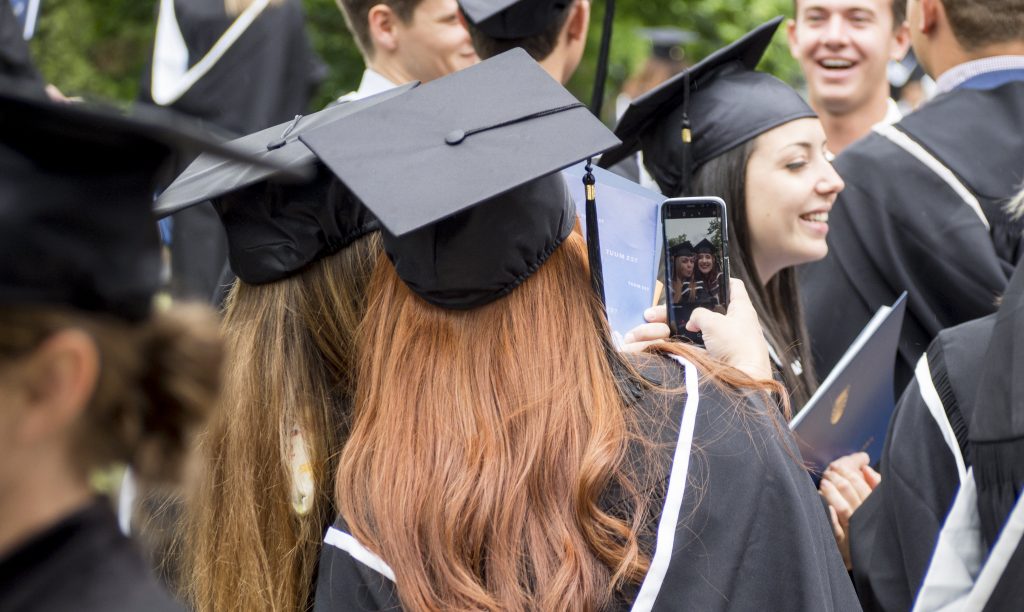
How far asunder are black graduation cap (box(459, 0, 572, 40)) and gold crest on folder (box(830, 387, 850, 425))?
69.1 inches

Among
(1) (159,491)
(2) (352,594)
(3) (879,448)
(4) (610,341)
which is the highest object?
(4) (610,341)

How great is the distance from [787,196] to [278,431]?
1613mm

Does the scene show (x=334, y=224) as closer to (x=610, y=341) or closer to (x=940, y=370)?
(x=610, y=341)

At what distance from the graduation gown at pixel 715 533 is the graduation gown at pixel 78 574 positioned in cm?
76

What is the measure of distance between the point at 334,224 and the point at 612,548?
0.83 metres

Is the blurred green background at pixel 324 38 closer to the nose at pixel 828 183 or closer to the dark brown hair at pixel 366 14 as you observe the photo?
the dark brown hair at pixel 366 14

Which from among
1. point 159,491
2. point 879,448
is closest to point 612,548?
point 159,491

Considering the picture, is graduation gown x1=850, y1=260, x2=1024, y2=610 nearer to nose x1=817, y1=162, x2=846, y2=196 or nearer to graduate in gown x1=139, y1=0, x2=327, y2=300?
nose x1=817, y1=162, x2=846, y2=196

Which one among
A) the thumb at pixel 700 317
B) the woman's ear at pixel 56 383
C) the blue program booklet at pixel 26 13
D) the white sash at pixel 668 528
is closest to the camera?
the woman's ear at pixel 56 383

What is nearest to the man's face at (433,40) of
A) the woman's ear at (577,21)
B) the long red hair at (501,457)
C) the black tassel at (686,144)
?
the woman's ear at (577,21)

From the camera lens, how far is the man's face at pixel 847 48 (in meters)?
4.90

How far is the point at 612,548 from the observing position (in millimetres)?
2020

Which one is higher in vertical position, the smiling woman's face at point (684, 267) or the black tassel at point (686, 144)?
the smiling woman's face at point (684, 267)

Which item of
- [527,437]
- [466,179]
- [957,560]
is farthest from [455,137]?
[957,560]
